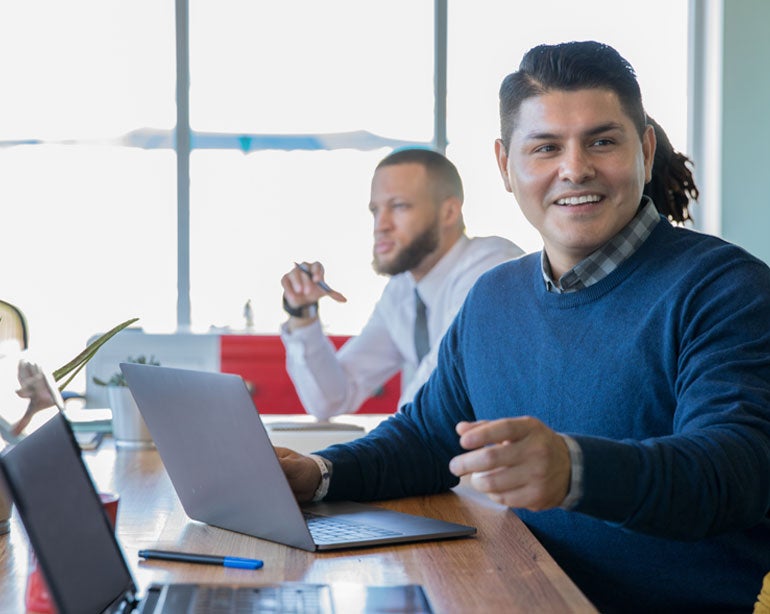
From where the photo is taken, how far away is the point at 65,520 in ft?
3.08

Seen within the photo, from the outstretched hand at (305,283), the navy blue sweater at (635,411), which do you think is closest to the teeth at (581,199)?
the navy blue sweater at (635,411)

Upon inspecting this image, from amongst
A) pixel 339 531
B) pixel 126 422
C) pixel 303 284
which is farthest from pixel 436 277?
pixel 339 531

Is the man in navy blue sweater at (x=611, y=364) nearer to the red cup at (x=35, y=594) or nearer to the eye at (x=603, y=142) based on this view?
the eye at (x=603, y=142)

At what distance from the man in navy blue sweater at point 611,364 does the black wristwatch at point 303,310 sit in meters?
1.22

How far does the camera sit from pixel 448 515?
149cm

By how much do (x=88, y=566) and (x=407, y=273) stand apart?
8.65ft

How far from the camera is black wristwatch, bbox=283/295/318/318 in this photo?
2984 mm

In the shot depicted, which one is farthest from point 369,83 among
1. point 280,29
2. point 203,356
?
point 203,356

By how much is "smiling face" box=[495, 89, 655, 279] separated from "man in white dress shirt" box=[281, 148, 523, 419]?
1553 millimetres

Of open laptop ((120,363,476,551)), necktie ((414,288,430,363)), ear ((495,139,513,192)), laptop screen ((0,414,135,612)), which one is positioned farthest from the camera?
necktie ((414,288,430,363))

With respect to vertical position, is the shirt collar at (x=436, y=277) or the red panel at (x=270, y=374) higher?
the shirt collar at (x=436, y=277)

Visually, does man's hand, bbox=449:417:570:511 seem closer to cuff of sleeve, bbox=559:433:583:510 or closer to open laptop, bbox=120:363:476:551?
cuff of sleeve, bbox=559:433:583:510

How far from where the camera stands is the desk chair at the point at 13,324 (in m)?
1.95

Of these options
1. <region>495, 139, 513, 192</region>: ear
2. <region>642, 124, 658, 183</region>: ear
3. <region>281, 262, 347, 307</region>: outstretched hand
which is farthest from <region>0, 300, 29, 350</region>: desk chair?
<region>642, 124, 658, 183</region>: ear
